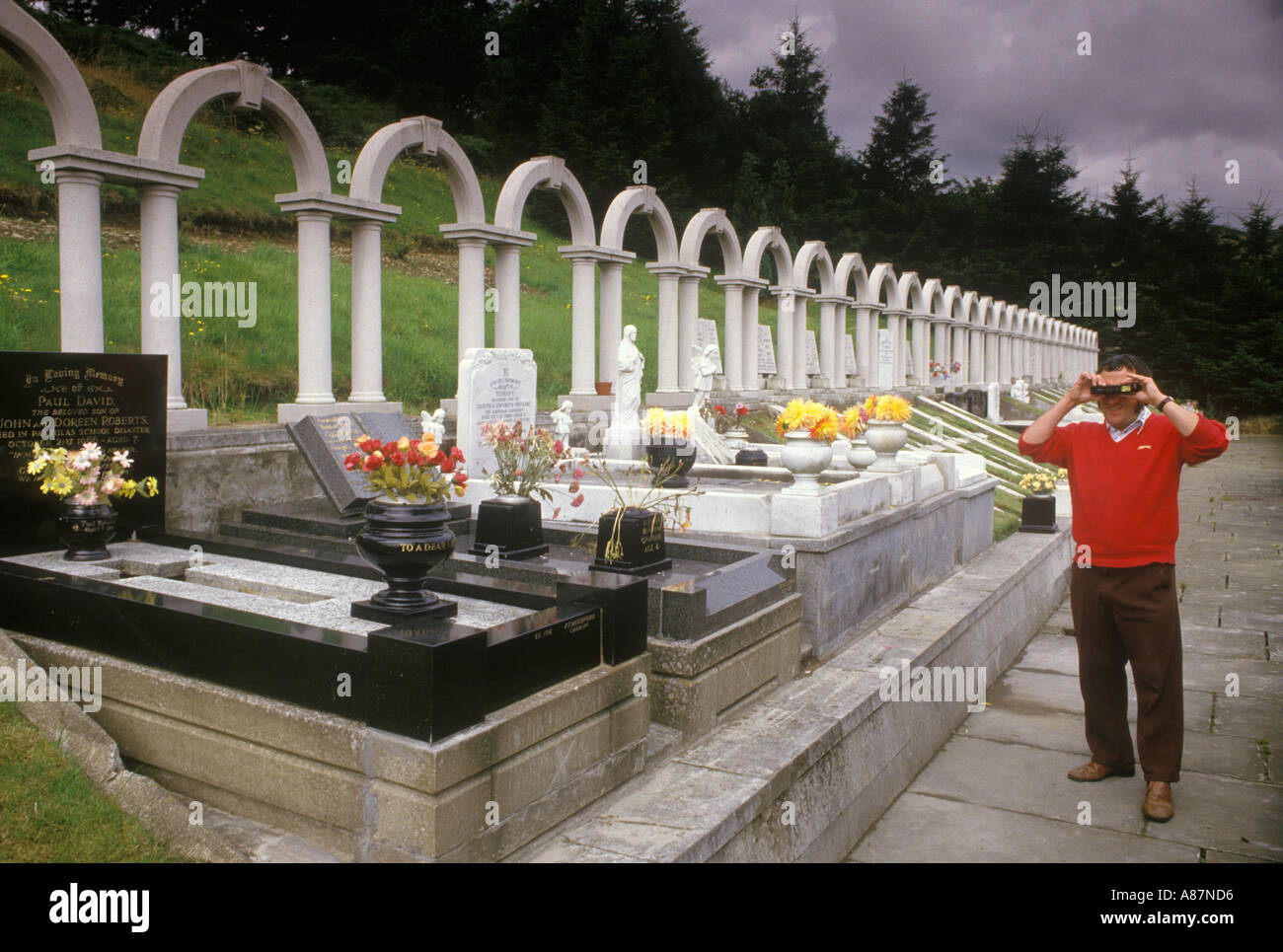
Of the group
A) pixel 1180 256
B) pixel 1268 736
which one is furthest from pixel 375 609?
pixel 1180 256

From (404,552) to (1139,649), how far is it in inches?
143

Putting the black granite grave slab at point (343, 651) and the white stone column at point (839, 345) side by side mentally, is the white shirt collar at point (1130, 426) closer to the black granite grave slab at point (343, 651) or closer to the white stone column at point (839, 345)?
the black granite grave slab at point (343, 651)

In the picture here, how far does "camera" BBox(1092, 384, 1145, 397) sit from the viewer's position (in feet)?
15.6

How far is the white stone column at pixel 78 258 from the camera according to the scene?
24.8 ft

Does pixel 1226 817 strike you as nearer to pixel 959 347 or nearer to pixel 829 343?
pixel 829 343

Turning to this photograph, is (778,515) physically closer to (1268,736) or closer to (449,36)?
(1268,736)

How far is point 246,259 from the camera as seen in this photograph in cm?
1627

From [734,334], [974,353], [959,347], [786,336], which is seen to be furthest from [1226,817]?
[974,353]

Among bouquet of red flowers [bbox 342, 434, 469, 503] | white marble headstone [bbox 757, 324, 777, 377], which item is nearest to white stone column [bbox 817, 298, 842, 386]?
white marble headstone [bbox 757, 324, 777, 377]

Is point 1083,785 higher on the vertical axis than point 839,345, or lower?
lower

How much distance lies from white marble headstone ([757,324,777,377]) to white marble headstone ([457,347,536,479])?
10.6 m

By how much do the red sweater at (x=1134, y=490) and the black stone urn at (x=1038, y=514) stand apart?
7.20 meters

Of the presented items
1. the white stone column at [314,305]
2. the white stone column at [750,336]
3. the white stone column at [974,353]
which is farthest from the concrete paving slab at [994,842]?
the white stone column at [974,353]

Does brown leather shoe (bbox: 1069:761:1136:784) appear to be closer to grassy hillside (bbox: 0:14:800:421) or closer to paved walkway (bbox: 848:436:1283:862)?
paved walkway (bbox: 848:436:1283:862)
